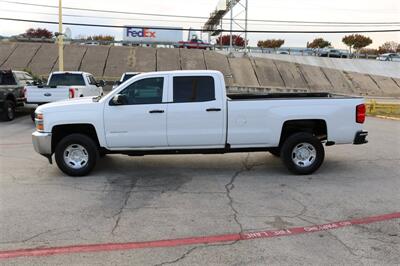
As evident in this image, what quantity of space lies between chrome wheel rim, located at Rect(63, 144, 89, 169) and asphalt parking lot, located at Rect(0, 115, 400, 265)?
285mm

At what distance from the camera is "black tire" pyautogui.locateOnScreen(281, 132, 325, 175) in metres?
7.91

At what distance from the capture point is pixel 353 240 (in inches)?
194

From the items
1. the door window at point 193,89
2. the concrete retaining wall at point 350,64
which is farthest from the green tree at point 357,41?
the door window at point 193,89

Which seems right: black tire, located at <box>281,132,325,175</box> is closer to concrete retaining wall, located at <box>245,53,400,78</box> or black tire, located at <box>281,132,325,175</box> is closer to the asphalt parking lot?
the asphalt parking lot

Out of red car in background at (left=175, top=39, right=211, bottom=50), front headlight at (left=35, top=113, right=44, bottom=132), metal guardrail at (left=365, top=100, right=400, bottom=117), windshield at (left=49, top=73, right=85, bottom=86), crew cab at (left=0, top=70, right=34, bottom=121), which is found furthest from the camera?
red car in background at (left=175, top=39, right=211, bottom=50)

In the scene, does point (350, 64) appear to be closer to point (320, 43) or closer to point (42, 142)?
point (320, 43)

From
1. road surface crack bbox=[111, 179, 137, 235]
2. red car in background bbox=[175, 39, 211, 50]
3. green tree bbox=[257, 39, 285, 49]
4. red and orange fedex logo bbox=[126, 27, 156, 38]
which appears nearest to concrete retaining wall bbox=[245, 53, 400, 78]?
red car in background bbox=[175, 39, 211, 50]

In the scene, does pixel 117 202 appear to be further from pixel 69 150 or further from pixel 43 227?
pixel 69 150

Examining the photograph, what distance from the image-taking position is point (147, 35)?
5703 centimetres

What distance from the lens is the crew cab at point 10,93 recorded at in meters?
16.0

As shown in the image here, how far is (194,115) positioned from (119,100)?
133 centimetres

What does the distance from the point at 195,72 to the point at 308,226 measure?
3711mm

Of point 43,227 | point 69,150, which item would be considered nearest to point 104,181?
point 69,150

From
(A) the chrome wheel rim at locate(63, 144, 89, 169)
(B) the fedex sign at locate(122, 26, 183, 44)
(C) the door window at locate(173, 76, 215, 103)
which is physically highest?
(B) the fedex sign at locate(122, 26, 183, 44)
